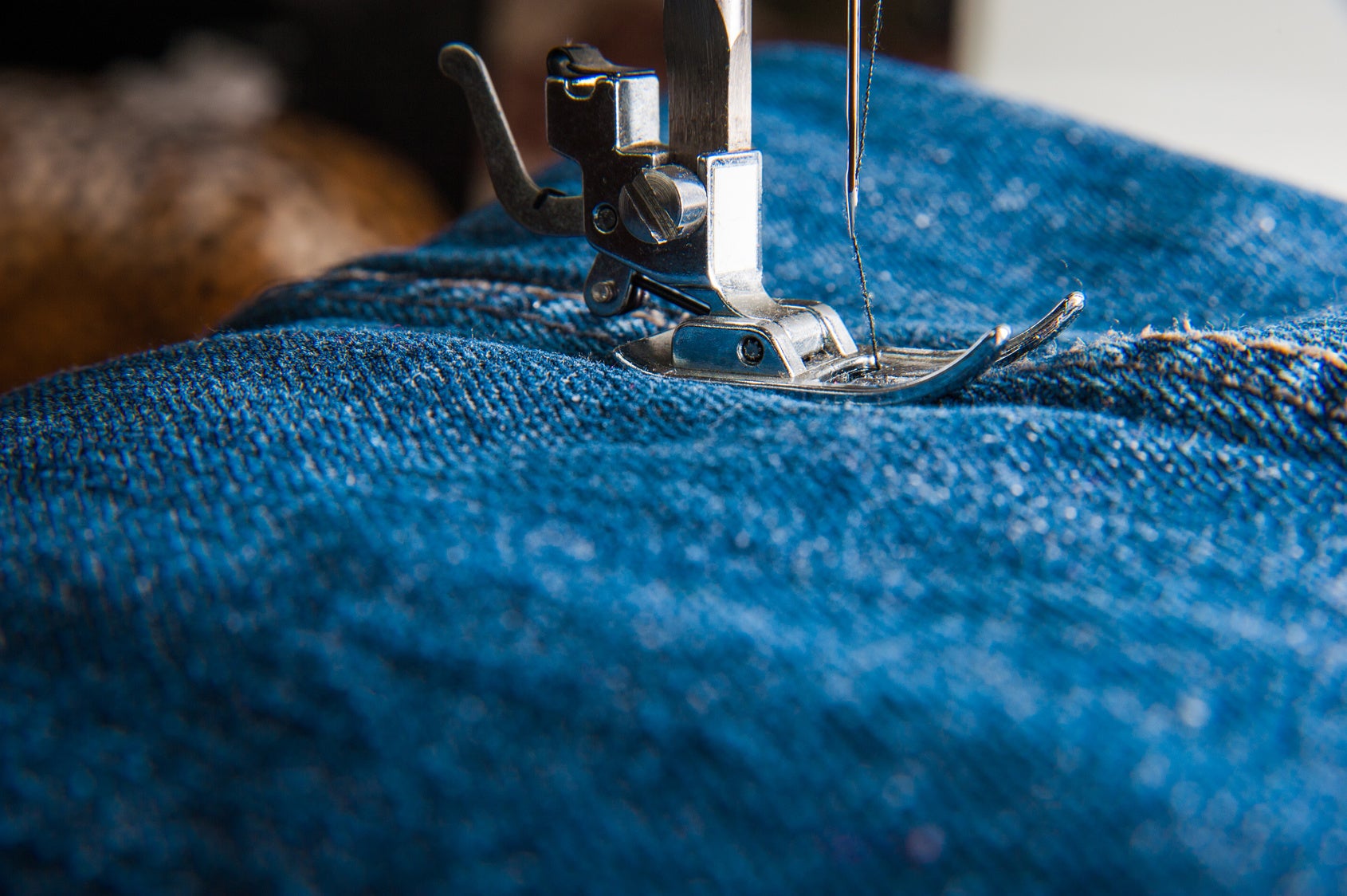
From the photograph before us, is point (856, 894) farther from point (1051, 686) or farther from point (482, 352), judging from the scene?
point (482, 352)

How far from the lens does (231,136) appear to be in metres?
1.54

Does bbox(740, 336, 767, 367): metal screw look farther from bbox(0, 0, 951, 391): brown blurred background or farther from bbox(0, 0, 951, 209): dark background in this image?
bbox(0, 0, 951, 209): dark background

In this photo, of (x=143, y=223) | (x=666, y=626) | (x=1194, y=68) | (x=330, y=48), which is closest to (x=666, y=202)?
(x=666, y=626)

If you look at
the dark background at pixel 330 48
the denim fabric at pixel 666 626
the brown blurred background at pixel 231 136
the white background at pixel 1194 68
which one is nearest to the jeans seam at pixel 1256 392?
the denim fabric at pixel 666 626

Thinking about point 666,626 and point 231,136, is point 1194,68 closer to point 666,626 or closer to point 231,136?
point 231,136

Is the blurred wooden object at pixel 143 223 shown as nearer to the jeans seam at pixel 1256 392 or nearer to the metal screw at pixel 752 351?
the metal screw at pixel 752 351

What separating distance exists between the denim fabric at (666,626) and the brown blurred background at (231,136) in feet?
1.73

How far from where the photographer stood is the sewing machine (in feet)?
1.53

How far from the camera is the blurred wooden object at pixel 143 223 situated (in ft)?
4.21

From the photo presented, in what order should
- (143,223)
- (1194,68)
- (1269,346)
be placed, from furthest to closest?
(1194,68)
(143,223)
(1269,346)

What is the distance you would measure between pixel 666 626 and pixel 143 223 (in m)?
1.21

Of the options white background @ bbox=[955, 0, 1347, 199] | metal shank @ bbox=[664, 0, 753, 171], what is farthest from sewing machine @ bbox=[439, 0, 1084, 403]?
white background @ bbox=[955, 0, 1347, 199]

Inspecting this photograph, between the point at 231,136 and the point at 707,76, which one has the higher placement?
the point at 707,76

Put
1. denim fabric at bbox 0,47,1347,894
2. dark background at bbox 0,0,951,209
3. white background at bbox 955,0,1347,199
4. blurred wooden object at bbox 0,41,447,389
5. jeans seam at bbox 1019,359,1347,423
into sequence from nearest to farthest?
denim fabric at bbox 0,47,1347,894
jeans seam at bbox 1019,359,1347,423
blurred wooden object at bbox 0,41,447,389
white background at bbox 955,0,1347,199
dark background at bbox 0,0,951,209
